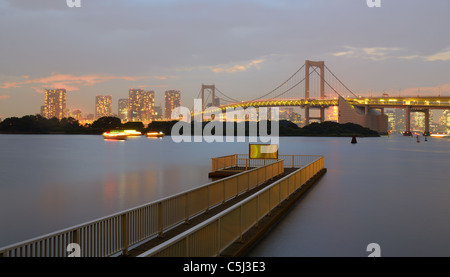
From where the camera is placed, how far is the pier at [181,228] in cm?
758

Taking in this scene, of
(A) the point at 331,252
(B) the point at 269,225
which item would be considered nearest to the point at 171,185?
(B) the point at 269,225

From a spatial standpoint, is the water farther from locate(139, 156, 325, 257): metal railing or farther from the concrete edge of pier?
locate(139, 156, 325, 257): metal railing

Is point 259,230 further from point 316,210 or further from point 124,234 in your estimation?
point 316,210

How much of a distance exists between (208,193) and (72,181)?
21453mm

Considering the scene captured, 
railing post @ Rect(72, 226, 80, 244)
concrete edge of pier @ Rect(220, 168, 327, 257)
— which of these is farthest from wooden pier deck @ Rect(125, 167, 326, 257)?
railing post @ Rect(72, 226, 80, 244)

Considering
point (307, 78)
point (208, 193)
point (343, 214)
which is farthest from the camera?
point (307, 78)

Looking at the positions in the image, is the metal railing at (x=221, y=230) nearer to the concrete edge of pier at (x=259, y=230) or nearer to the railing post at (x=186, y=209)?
the concrete edge of pier at (x=259, y=230)

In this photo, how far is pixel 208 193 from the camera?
44.2 ft

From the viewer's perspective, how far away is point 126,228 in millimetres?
9156

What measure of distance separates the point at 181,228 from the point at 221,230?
100 inches

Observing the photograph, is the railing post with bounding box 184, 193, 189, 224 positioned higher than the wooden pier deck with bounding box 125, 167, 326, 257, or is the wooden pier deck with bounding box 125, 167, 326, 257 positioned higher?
the railing post with bounding box 184, 193, 189, 224

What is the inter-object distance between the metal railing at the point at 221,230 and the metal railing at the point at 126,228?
5.97 feet

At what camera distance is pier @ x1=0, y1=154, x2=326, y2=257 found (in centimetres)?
758
